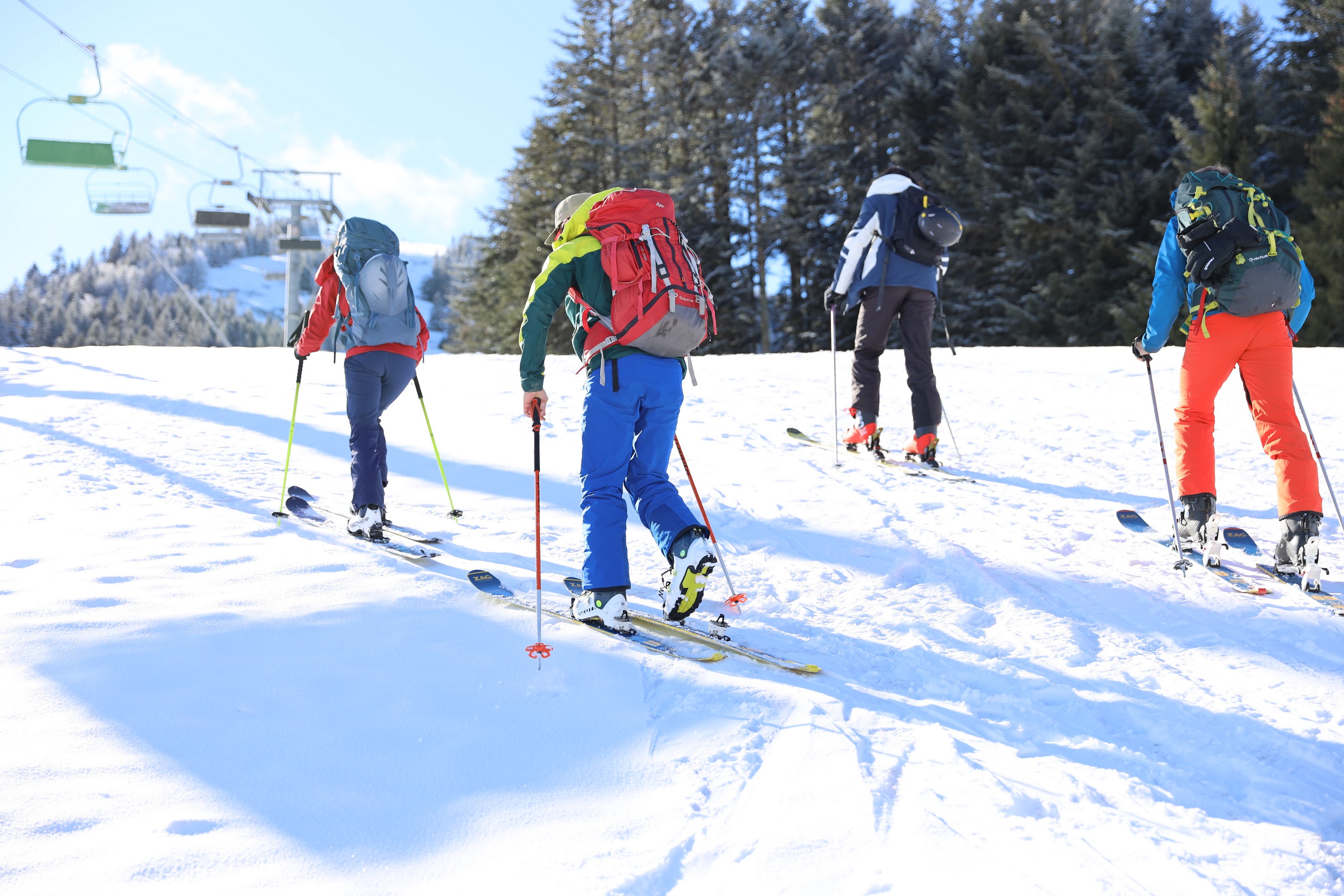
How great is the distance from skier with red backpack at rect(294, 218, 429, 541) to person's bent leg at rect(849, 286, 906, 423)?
10.6 ft

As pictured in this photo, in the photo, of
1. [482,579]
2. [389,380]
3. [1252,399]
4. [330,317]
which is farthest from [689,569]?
[1252,399]

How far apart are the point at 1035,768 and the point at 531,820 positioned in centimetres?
147

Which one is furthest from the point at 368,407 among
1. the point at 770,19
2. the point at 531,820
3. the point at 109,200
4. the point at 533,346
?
the point at 770,19

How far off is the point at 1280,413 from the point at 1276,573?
77 centimetres

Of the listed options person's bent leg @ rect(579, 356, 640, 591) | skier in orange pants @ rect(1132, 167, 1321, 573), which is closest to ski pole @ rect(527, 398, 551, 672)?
person's bent leg @ rect(579, 356, 640, 591)

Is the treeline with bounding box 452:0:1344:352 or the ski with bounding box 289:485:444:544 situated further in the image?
the treeline with bounding box 452:0:1344:352

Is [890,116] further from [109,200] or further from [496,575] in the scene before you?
[496,575]

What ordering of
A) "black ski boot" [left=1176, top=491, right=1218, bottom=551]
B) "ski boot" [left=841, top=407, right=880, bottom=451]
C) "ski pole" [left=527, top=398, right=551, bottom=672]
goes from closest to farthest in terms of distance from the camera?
"ski pole" [left=527, top=398, right=551, bottom=672] → "black ski boot" [left=1176, top=491, right=1218, bottom=551] → "ski boot" [left=841, top=407, right=880, bottom=451]

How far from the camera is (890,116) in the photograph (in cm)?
2673

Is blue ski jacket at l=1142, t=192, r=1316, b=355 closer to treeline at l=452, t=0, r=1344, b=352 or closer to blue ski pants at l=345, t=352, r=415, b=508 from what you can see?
blue ski pants at l=345, t=352, r=415, b=508

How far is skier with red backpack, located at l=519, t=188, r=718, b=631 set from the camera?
3512 mm

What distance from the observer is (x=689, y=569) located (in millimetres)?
3574

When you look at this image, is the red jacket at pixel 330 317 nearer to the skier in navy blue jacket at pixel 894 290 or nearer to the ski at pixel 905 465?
the skier in navy blue jacket at pixel 894 290

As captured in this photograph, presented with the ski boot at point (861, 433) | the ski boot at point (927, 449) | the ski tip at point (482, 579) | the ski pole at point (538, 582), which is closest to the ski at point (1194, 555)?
the ski boot at point (927, 449)
